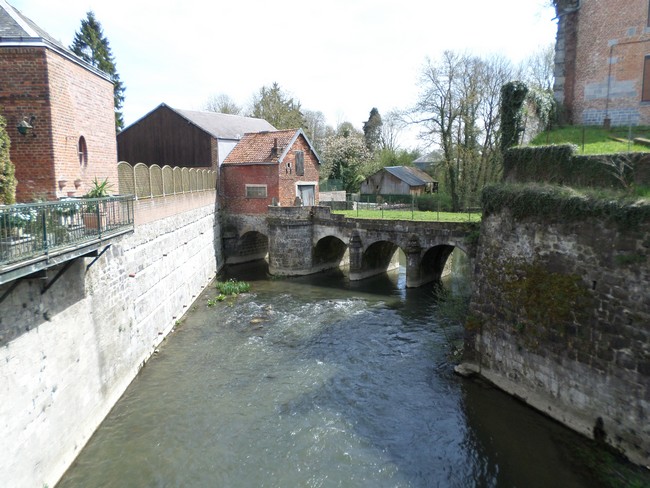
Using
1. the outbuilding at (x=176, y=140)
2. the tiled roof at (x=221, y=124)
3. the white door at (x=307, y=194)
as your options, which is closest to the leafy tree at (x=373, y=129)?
the tiled roof at (x=221, y=124)

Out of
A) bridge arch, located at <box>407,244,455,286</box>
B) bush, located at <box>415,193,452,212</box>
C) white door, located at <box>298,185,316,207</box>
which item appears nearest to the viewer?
bridge arch, located at <box>407,244,455,286</box>

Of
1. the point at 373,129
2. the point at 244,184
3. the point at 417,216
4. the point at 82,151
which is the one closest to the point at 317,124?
the point at 373,129

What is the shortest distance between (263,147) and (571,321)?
22.4m

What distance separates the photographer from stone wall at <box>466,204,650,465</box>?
9.25 m

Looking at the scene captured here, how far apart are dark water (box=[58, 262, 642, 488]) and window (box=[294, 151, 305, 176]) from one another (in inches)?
576

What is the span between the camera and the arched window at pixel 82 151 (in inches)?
500

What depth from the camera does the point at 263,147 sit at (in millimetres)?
29500

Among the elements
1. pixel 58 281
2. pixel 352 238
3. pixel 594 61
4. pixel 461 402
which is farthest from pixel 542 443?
pixel 352 238

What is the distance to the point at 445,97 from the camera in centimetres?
3347

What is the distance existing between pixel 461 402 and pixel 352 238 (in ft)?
44.3

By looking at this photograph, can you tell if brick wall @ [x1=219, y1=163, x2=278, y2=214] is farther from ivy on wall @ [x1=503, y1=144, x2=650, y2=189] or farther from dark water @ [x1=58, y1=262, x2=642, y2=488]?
ivy on wall @ [x1=503, y1=144, x2=650, y2=189]

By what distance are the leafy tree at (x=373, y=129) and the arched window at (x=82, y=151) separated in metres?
49.8

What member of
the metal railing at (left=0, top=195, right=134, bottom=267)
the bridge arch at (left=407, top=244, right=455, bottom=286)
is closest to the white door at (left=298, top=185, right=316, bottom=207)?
the bridge arch at (left=407, top=244, right=455, bottom=286)

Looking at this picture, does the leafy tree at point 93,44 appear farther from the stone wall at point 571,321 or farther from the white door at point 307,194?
the stone wall at point 571,321
